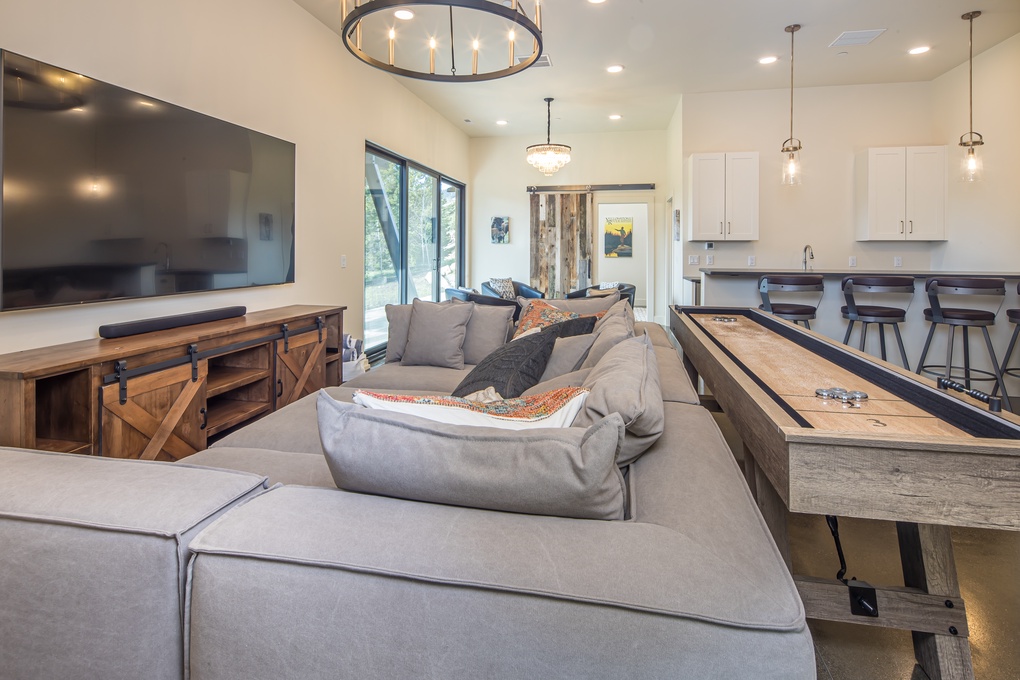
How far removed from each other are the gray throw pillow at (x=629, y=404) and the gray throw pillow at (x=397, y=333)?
2.41 meters

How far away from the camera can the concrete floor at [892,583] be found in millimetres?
Result: 1603

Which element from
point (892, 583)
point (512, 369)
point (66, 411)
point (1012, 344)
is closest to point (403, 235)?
point (66, 411)

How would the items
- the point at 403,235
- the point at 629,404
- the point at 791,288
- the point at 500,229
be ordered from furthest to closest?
the point at 500,229 < the point at 403,235 < the point at 791,288 < the point at 629,404

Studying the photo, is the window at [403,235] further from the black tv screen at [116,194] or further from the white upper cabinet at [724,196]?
the white upper cabinet at [724,196]

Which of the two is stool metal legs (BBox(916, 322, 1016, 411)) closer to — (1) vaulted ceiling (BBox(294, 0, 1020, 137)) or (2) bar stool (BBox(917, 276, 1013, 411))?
(2) bar stool (BBox(917, 276, 1013, 411))

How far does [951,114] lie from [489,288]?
532 cm

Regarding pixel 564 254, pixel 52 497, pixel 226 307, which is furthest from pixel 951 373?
pixel 52 497

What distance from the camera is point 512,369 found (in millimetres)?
1935

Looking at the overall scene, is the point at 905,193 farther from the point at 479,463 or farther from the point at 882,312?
the point at 479,463

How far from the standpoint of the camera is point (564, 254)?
8.50 m

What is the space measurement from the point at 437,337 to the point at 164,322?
4.90ft

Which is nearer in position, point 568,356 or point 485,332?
point 568,356

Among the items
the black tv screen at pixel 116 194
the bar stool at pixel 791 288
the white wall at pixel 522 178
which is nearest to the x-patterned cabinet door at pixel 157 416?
the black tv screen at pixel 116 194

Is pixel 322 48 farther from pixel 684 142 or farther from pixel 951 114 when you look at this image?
pixel 951 114
